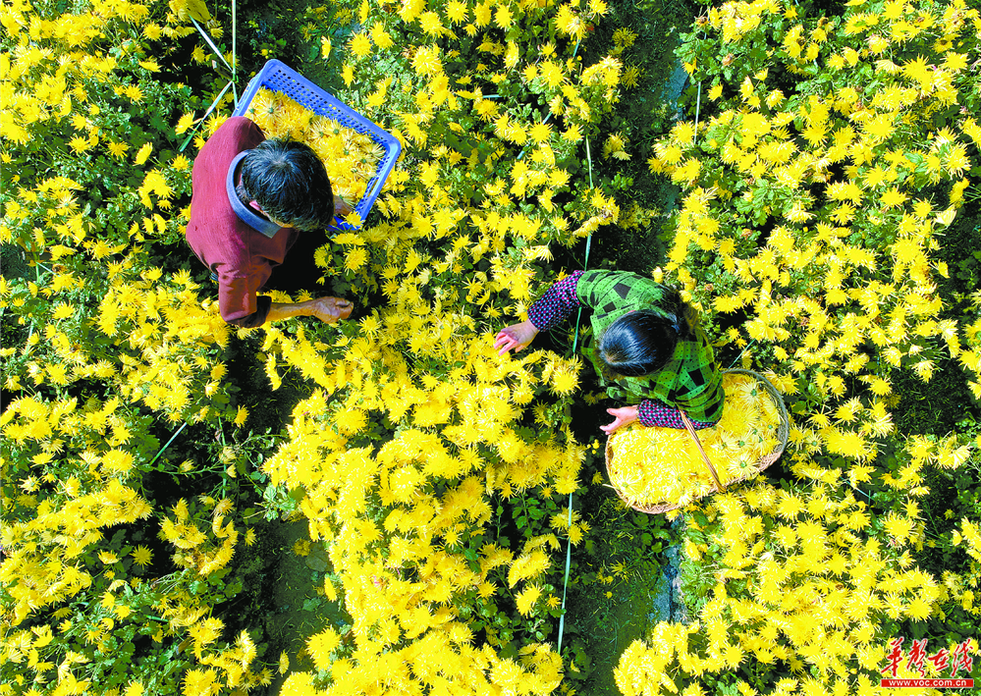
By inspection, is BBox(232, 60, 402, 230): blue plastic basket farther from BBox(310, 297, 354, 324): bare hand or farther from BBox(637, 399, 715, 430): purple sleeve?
BBox(637, 399, 715, 430): purple sleeve

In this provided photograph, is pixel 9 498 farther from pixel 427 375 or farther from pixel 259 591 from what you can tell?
pixel 427 375

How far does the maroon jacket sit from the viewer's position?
195 centimetres

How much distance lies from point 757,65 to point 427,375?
89.6 inches

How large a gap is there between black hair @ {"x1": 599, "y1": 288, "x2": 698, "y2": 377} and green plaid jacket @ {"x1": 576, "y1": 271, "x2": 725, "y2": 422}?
160 mm

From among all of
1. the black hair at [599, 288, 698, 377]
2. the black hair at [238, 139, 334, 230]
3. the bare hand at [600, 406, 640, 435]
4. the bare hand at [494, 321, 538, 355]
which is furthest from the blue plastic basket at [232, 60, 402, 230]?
the bare hand at [600, 406, 640, 435]

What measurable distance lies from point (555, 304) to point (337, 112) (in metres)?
1.50

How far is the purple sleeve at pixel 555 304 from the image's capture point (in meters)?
2.30

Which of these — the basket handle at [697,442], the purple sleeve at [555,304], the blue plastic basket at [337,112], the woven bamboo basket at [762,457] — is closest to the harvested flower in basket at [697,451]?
the woven bamboo basket at [762,457]

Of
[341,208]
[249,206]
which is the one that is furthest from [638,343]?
[341,208]

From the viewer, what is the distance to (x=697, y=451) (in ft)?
8.10

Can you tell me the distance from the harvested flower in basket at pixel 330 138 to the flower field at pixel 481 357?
0.61 feet

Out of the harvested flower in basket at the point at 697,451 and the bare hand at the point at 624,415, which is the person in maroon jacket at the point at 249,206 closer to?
the bare hand at the point at 624,415

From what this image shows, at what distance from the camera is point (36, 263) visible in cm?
257

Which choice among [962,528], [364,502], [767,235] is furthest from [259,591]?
[962,528]
